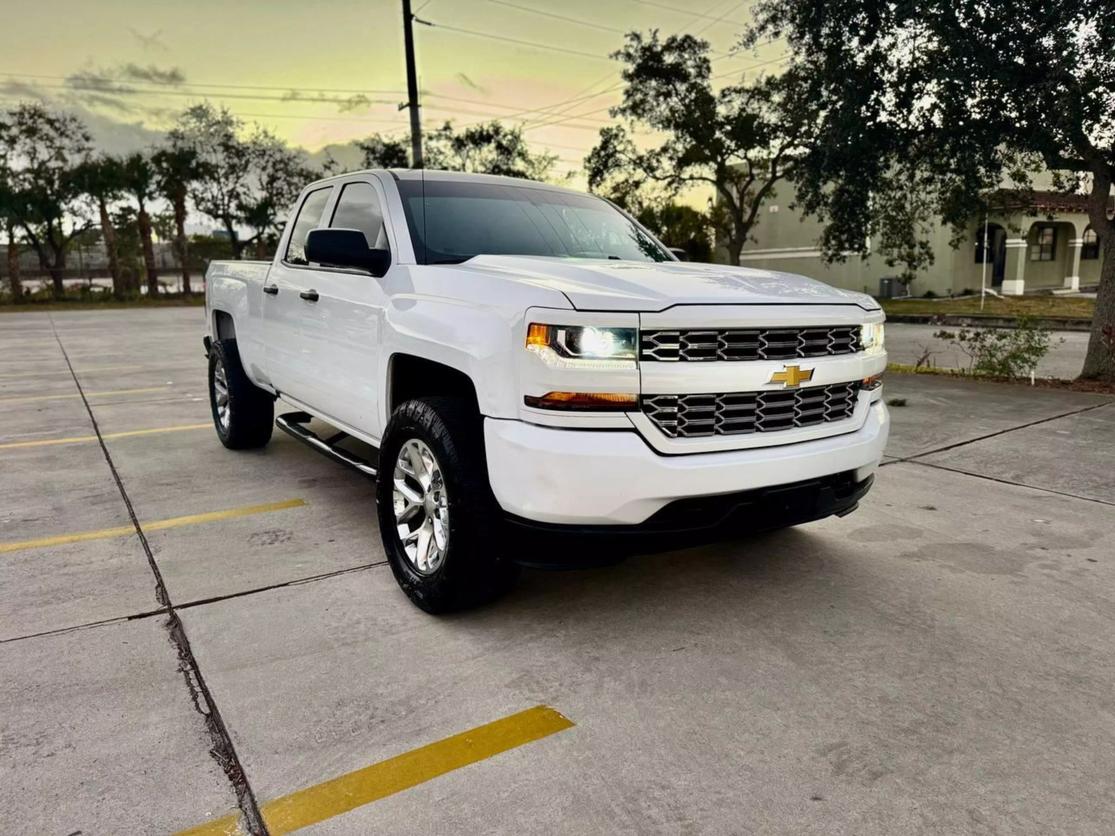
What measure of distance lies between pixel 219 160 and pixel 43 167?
882 centimetres

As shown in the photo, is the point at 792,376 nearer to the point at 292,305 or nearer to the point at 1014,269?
the point at 292,305

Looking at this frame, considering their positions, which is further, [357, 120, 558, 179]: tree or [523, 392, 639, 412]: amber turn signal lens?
[357, 120, 558, 179]: tree

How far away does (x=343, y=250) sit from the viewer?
382 centimetres

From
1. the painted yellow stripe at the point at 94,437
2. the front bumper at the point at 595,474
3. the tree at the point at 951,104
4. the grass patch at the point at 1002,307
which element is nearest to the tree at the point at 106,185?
the grass patch at the point at 1002,307

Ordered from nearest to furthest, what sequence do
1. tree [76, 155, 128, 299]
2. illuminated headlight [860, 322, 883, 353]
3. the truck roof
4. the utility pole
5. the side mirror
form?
illuminated headlight [860, 322, 883, 353]
the side mirror
the truck roof
the utility pole
tree [76, 155, 128, 299]

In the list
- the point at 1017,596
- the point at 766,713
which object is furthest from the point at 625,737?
the point at 1017,596

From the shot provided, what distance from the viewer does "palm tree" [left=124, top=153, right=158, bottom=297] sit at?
41781mm

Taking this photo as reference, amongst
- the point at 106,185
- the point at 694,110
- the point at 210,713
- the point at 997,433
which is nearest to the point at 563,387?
the point at 210,713

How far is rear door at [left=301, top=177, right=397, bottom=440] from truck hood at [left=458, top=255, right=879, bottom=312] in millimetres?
642

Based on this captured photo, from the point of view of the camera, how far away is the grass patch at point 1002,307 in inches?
909

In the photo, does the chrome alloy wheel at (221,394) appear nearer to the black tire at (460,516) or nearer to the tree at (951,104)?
the black tire at (460,516)

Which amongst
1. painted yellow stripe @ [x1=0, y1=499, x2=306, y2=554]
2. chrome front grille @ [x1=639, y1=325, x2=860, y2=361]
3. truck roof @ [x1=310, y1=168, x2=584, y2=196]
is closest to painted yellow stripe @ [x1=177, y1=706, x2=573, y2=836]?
chrome front grille @ [x1=639, y1=325, x2=860, y2=361]

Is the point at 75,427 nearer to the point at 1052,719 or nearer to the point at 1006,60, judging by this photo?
the point at 1052,719

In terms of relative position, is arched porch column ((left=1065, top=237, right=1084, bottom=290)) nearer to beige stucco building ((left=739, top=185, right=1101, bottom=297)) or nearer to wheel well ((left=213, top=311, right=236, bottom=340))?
beige stucco building ((left=739, top=185, right=1101, bottom=297))
